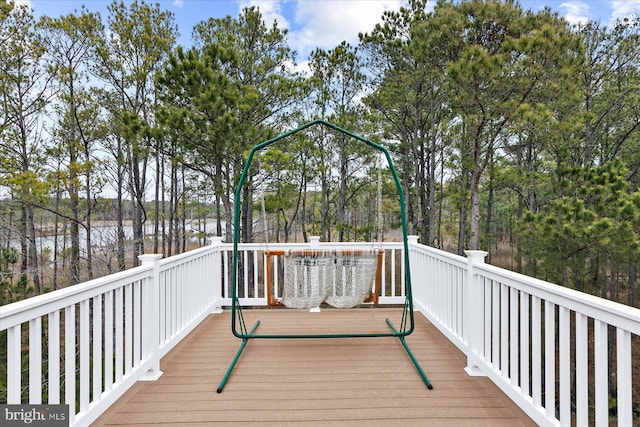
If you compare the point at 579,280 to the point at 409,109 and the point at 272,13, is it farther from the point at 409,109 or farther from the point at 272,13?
the point at 272,13

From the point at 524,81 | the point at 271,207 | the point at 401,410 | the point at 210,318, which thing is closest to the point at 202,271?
the point at 210,318

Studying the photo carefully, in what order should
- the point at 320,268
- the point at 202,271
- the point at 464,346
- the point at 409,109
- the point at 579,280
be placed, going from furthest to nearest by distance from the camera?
the point at 409,109 < the point at 579,280 < the point at 202,271 < the point at 320,268 < the point at 464,346

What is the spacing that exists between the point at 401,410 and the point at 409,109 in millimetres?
11281

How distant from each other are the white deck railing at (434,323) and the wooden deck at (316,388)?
0.13m

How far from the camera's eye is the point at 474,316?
8.50 feet

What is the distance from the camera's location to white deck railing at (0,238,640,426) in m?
1.47

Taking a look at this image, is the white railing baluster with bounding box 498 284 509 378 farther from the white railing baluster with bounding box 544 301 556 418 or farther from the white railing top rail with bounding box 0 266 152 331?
the white railing top rail with bounding box 0 266 152 331

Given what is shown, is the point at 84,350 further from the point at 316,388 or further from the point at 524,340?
the point at 524,340

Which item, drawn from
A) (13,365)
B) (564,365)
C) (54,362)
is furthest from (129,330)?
(564,365)

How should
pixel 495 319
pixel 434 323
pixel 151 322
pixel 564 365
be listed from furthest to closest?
pixel 434 323, pixel 151 322, pixel 495 319, pixel 564 365

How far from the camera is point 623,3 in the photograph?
879cm

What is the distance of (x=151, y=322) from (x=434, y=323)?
253cm

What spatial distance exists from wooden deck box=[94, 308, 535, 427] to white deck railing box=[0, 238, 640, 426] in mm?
127

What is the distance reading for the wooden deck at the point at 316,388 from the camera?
6.55 ft
